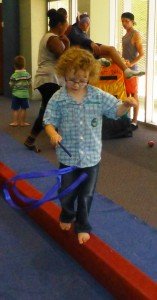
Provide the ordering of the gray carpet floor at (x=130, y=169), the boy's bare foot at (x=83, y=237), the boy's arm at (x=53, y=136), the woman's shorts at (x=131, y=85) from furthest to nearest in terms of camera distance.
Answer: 1. the woman's shorts at (x=131, y=85)
2. the gray carpet floor at (x=130, y=169)
3. the boy's bare foot at (x=83, y=237)
4. the boy's arm at (x=53, y=136)

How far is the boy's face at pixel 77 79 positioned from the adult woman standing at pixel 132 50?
4247 mm

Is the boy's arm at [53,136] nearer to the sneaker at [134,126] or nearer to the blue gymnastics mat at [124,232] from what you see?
the blue gymnastics mat at [124,232]

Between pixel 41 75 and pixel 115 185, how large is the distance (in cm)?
179

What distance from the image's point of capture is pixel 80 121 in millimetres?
2846

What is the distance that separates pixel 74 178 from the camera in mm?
2988

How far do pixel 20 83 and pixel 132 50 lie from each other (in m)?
1.82

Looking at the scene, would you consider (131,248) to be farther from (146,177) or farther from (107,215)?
(146,177)

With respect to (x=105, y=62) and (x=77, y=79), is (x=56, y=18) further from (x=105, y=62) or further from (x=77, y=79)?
(x=77, y=79)

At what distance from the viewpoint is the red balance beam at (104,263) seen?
249 cm

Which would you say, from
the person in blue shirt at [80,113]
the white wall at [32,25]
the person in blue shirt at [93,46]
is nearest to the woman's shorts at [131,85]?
the person in blue shirt at [93,46]

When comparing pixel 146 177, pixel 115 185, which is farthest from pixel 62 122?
pixel 146 177

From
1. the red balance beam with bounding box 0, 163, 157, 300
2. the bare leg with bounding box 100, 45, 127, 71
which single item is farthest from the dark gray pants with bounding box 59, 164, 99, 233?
the bare leg with bounding box 100, 45, 127, 71

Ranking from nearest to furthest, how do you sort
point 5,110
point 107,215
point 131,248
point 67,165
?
point 67,165, point 131,248, point 107,215, point 5,110

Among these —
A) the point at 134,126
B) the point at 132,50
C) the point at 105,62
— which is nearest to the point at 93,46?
the point at 105,62
